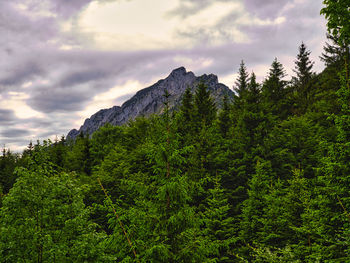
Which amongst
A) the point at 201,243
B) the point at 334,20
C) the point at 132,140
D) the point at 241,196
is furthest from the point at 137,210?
the point at 132,140

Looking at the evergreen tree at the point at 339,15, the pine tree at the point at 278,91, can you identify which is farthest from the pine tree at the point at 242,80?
the evergreen tree at the point at 339,15

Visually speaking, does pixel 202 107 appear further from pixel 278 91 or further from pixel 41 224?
pixel 41 224

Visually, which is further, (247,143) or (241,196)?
(247,143)

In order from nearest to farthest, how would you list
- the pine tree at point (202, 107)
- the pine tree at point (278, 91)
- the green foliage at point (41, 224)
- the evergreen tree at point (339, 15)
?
the evergreen tree at point (339, 15), the green foliage at point (41, 224), the pine tree at point (202, 107), the pine tree at point (278, 91)

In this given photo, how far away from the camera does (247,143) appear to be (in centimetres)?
2470

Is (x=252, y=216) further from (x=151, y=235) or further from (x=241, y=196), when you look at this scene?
(x=151, y=235)

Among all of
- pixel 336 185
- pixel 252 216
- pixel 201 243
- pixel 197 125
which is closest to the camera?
pixel 201 243

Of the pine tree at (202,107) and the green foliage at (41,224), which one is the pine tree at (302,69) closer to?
the pine tree at (202,107)

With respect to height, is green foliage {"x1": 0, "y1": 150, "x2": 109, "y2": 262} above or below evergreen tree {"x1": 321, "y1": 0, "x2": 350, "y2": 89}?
below

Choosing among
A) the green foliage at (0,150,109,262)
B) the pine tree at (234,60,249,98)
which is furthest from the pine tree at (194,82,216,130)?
the green foliage at (0,150,109,262)

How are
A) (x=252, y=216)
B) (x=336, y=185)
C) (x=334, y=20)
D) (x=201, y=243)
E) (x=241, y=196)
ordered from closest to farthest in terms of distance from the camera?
(x=334, y=20)
(x=201, y=243)
(x=336, y=185)
(x=252, y=216)
(x=241, y=196)

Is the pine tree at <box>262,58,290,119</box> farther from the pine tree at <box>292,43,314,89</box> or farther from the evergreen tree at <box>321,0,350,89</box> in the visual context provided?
the evergreen tree at <box>321,0,350,89</box>

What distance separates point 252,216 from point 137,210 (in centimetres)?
1066

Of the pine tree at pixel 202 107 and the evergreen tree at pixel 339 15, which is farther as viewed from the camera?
the pine tree at pixel 202 107
